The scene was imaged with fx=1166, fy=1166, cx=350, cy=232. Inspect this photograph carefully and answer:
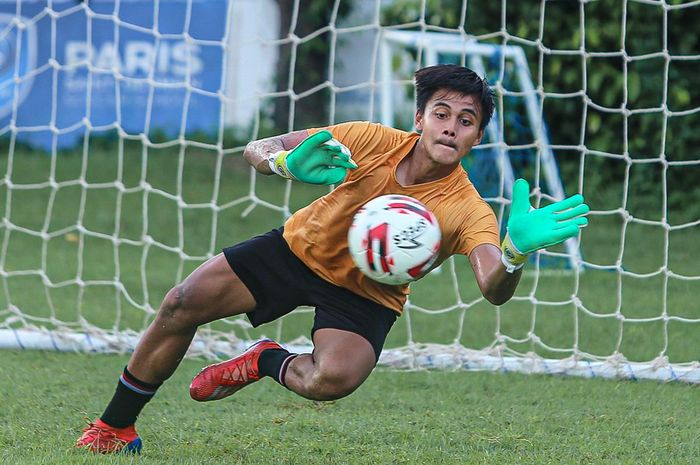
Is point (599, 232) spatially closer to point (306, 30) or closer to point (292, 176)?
point (306, 30)

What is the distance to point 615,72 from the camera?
37.8ft

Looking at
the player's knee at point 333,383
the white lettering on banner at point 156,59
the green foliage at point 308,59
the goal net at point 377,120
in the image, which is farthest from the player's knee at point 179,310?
the white lettering on banner at point 156,59

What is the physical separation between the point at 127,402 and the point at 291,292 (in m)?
0.80

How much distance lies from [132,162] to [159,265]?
4.42 metres

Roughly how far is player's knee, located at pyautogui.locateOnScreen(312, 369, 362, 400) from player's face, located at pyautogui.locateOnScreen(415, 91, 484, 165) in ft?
2.96

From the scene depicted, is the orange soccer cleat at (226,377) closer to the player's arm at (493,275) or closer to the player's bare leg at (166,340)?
the player's bare leg at (166,340)

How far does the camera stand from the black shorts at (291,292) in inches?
185

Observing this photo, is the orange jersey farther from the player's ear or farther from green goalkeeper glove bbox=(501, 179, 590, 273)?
green goalkeeper glove bbox=(501, 179, 590, 273)

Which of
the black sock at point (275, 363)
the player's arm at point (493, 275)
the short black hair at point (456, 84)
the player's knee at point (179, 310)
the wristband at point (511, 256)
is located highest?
the short black hair at point (456, 84)

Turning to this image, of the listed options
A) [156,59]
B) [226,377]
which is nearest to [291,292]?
[226,377]

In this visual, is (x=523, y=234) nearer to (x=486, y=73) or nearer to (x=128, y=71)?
(x=486, y=73)

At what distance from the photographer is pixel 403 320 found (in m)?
8.12

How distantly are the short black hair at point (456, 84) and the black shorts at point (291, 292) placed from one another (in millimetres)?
818

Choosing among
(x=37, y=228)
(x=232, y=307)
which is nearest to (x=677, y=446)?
(x=232, y=307)
